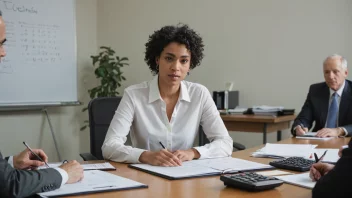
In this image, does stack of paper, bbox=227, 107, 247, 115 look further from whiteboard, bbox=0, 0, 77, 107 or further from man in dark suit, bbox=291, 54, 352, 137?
whiteboard, bbox=0, 0, 77, 107

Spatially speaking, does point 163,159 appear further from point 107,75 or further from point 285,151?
point 107,75

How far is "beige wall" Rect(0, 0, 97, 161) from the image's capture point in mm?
4055

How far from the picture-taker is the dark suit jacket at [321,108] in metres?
3.11

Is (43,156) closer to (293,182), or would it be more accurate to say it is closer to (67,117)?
(293,182)

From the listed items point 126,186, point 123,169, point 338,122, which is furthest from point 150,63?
point 338,122

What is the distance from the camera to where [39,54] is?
403 centimetres

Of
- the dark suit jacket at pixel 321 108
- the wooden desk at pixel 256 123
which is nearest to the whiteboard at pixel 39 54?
the wooden desk at pixel 256 123

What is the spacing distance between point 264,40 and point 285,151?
2.38 metres

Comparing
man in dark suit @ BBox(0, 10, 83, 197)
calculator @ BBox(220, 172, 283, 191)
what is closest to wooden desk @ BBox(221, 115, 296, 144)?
calculator @ BBox(220, 172, 283, 191)

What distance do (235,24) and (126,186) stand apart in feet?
11.0

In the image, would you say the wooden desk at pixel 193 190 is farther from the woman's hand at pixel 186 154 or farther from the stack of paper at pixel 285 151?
the stack of paper at pixel 285 151

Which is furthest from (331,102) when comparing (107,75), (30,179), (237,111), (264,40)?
(30,179)

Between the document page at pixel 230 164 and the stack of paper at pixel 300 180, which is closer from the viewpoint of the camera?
the stack of paper at pixel 300 180

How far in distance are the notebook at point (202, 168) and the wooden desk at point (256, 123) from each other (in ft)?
6.04
